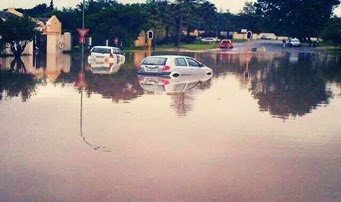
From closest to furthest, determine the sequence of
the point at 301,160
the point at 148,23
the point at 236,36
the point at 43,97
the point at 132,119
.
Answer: the point at 301,160 → the point at 132,119 → the point at 43,97 → the point at 148,23 → the point at 236,36

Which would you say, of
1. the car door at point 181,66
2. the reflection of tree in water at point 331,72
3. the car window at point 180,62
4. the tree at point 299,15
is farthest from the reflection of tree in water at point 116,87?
the tree at point 299,15

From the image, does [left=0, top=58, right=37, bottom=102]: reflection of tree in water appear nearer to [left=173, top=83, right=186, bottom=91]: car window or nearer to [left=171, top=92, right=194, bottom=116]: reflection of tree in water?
[left=171, top=92, right=194, bottom=116]: reflection of tree in water

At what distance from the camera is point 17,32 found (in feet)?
146

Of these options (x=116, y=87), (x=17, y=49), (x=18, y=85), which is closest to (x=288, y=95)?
(x=116, y=87)

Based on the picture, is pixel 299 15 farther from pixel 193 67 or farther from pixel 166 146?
pixel 166 146

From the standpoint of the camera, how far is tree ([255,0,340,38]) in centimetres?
10644

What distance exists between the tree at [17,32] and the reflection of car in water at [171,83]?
1968 cm

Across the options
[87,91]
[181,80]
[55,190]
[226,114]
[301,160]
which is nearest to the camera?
[55,190]

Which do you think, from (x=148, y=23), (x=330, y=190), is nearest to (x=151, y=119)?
(x=330, y=190)

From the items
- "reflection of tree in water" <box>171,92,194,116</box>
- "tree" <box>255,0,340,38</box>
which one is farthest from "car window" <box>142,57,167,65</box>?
"tree" <box>255,0,340,38</box>

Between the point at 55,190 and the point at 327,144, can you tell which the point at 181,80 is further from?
the point at 55,190

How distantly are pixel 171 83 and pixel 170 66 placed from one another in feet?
11.8

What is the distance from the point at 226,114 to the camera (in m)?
15.5

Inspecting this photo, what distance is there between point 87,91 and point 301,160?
1204cm
